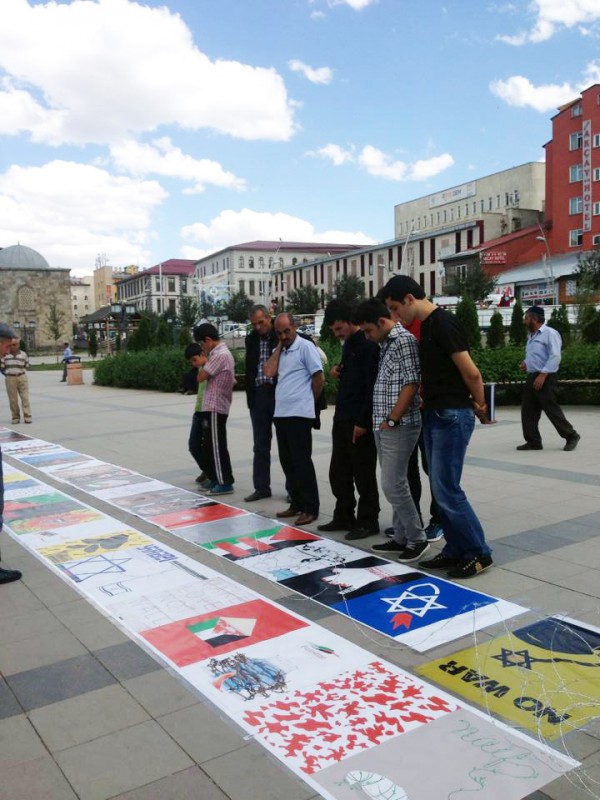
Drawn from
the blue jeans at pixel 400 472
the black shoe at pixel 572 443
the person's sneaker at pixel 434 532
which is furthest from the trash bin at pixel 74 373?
the blue jeans at pixel 400 472

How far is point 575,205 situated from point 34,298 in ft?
190

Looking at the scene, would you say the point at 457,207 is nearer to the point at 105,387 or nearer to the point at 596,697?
the point at 105,387

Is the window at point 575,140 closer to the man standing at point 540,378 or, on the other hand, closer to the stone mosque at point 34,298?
the man standing at point 540,378

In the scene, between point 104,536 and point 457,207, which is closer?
point 104,536

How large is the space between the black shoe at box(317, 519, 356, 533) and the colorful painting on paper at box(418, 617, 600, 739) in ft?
6.80

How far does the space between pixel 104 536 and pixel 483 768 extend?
150 inches

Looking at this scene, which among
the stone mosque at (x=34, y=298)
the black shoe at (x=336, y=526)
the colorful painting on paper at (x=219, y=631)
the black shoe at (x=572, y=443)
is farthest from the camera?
the stone mosque at (x=34, y=298)

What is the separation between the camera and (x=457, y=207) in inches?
2822

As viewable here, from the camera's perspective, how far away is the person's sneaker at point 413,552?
4.75 meters

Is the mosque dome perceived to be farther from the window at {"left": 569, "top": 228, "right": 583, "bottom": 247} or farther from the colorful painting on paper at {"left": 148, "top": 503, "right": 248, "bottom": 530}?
the colorful painting on paper at {"left": 148, "top": 503, "right": 248, "bottom": 530}

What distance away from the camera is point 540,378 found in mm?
8562

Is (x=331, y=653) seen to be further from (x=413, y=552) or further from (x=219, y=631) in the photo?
(x=413, y=552)

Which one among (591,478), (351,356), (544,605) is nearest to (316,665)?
(544,605)

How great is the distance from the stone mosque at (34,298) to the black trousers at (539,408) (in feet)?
240
